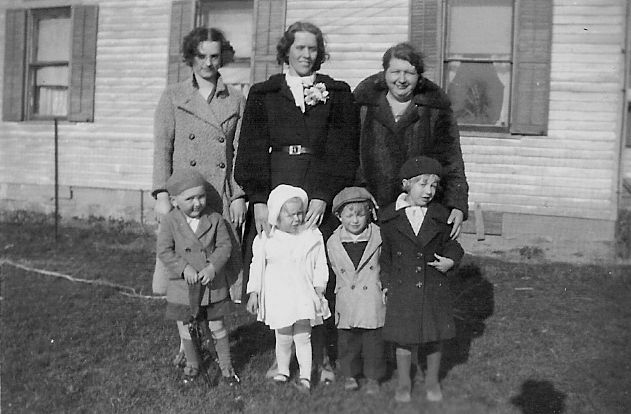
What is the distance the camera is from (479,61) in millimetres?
6719

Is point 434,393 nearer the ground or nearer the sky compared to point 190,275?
nearer the ground

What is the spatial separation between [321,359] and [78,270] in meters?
3.41

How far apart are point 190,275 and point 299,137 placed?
90 cm

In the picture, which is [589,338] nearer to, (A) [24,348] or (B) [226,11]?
(A) [24,348]

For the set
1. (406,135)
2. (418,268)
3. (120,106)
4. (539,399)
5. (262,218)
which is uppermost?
(120,106)

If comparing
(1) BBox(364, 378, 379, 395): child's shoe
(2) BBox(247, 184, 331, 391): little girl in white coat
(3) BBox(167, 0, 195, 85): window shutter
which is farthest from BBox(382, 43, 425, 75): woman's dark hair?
(3) BBox(167, 0, 195, 85): window shutter

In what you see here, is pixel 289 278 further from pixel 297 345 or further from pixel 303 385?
pixel 303 385

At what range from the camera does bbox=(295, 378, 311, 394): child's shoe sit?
121 inches

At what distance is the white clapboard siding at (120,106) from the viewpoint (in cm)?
777

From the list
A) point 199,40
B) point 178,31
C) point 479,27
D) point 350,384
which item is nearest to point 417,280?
point 350,384

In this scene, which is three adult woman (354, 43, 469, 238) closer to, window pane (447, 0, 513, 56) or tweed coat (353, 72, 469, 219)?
tweed coat (353, 72, 469, 219)

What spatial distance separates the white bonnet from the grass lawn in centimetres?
86

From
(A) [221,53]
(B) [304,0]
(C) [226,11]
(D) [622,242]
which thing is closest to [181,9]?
(C) [226,11]

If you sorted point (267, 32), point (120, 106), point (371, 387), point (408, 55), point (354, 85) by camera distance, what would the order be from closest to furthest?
point (371, 387) < point (408, 55) < point (354, 85) < point (267, 32) < point (120, 106)
